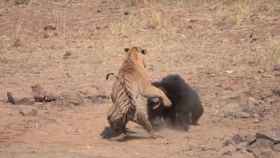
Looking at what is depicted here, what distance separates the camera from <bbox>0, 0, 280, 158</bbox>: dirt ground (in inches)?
359

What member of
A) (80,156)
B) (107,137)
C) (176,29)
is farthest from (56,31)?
(80,156)

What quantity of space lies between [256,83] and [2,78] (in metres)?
4.23

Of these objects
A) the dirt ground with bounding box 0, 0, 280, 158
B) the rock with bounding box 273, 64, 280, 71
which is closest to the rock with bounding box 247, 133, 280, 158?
the dirt ground with bounding box 0, 0, 280, 158

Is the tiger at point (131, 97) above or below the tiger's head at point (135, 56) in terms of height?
below

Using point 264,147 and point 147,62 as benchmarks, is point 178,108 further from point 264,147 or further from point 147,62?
point 147,62

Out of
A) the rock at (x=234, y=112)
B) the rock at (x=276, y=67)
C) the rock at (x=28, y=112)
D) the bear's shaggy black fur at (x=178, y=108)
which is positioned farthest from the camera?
the rock at (x=276, y=67)

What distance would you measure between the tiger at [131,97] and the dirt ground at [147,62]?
23 centimetres

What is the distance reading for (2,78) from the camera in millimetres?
12820

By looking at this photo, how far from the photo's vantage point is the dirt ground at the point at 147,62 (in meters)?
9.12

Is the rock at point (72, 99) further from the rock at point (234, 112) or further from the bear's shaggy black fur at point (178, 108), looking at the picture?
the rock at point (234, 112)

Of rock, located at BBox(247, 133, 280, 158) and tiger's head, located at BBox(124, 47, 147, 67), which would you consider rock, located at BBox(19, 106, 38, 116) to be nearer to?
tiger's head, located at BBox(124, 47, 147, 67)

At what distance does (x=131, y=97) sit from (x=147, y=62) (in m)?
4.13

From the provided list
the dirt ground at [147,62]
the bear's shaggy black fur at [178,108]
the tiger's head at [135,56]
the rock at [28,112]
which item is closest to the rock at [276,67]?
the dirt ground at [147,62]

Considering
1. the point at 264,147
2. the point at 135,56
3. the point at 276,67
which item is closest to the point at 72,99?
the point at 135,56
